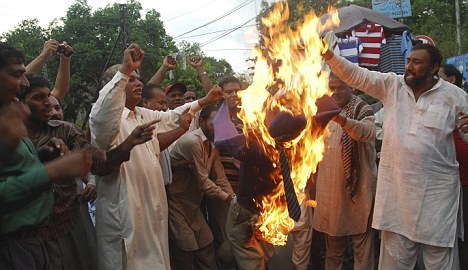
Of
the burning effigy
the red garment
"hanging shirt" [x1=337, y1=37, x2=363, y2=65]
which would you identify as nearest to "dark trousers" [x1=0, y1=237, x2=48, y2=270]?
the burning effigy

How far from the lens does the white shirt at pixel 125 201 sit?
3582 millimetres

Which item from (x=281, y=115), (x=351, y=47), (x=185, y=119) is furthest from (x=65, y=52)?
(x=351, y=47)

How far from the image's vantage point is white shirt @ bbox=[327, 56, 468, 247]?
4.12m

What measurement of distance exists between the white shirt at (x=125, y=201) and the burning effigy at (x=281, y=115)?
2.46 ft

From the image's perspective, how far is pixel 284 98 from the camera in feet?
13.4

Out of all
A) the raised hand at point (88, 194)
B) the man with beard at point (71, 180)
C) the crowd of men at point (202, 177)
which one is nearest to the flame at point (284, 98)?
the crowd of men at point (202, 177)

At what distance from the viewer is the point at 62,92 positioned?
15.4ft

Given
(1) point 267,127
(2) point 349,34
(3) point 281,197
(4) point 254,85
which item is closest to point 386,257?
(3) point 281,197

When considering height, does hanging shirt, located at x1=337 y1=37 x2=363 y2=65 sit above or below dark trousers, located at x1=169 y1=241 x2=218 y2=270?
above

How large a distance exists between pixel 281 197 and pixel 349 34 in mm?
4367

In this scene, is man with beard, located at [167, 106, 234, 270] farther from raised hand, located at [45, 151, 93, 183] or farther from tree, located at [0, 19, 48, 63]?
tree, located at [0, 19, 48, 63]

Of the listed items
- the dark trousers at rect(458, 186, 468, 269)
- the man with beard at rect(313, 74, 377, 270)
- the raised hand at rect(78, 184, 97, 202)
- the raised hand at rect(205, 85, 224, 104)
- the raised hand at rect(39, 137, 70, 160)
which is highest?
the raised hand at rect(39, 137, 70, 160)

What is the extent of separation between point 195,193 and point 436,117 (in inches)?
105

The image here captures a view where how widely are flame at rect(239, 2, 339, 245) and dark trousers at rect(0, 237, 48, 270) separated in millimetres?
1971
